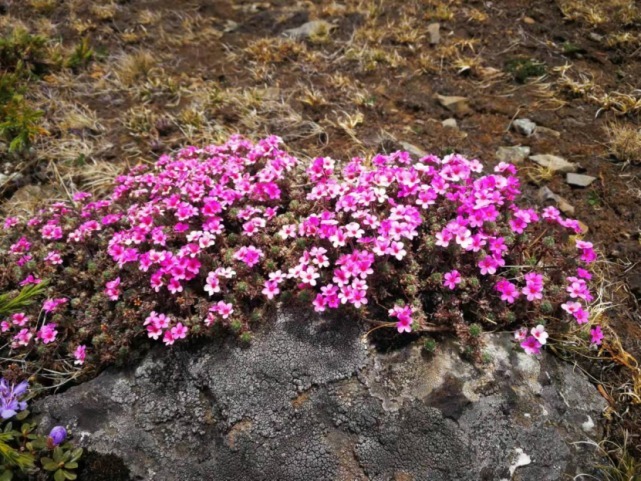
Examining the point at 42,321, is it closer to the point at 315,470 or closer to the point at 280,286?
the point at 280,286

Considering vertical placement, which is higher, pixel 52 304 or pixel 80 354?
pixel 52 304

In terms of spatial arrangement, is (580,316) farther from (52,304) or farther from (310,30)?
(310,30)

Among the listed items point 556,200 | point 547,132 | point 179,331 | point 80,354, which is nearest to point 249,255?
point 179,331

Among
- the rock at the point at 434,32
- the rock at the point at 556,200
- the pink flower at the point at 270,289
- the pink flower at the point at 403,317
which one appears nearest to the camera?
the pink flower at the point at 403,317

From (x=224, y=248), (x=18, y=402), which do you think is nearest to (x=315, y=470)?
(x=224, y=248)

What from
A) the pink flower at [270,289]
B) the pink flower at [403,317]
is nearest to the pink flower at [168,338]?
the pink flower at [270,289]

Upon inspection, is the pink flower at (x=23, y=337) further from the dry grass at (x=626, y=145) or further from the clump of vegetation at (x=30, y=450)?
the dry grass at (x=626, y=145)

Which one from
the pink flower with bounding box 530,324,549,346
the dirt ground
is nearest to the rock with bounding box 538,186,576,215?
the dirt ground

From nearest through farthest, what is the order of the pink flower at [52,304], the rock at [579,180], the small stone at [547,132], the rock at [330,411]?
the rock at [330,411] → the pink flower at [52,304] → the rock at [579,180] → the small stone at [547,132]
